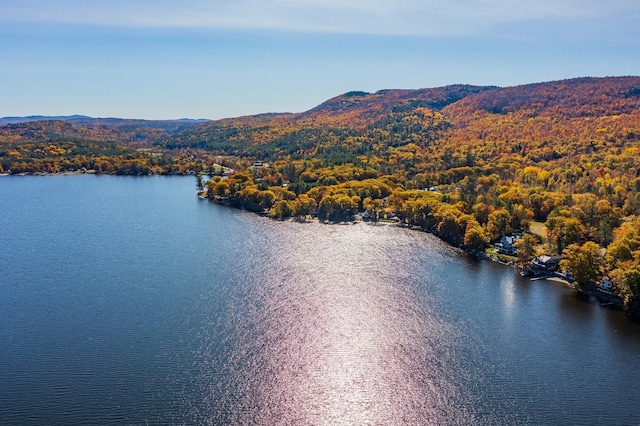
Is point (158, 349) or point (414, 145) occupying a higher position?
point (414, 145)

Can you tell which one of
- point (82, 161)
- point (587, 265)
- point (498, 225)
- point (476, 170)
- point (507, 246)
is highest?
point (82, 161)

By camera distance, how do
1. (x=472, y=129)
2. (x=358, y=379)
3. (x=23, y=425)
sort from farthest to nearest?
(x=472, y=129) < (x=358, y=379) < (x=23, y=425)

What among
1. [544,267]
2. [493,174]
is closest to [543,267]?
[544,267]

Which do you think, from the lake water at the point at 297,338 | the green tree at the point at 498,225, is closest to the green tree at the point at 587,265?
the lake water at the point at 297,338

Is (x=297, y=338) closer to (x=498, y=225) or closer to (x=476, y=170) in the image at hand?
(x=498, y=225)

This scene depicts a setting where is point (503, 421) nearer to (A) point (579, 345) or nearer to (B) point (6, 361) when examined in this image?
(A) point (579, 345)

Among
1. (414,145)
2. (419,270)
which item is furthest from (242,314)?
(414,145)

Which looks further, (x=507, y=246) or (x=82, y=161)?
(x=82, y=161)
